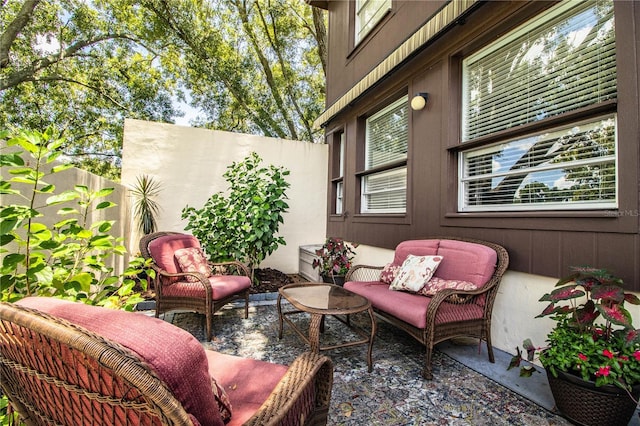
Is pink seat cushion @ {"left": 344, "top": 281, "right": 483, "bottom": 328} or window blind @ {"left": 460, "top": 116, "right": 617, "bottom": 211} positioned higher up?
window blind @ {"left": 460, "top": 116, "right": 617, "bottom": 211}

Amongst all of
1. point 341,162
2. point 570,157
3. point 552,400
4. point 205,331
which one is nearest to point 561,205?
point 570,157

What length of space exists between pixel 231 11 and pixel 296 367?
40.2ft

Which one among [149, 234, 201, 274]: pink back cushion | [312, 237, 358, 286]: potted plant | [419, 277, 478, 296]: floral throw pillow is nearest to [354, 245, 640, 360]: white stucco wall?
[419, 277, 478, 296]: floral throw pillow

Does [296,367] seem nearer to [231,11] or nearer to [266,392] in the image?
[266,392]

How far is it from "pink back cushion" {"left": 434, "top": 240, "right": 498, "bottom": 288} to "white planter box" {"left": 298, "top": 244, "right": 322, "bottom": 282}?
263cm

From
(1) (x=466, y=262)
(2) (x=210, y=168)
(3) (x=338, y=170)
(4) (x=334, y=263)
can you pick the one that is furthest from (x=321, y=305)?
(3) (x=338, y=170)

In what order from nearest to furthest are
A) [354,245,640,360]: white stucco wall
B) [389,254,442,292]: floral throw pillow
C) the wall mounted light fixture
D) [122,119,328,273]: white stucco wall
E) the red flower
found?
1. the red flower
2. [354,245,640,360]: white stucco wall
3. [389,254,442,292]: floral throw pillow
4. the wall mounted light fixture
5. [122,119,328,273]: white stucco wall

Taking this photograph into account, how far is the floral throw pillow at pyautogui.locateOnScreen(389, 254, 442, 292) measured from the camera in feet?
9.44

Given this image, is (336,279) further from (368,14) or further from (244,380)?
(368,14)

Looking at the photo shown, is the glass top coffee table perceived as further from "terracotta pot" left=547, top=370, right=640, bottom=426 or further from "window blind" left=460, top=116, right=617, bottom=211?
"window blind" left=460, top=116, right=617, bottom=211

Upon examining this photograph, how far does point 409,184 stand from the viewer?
12.8ft

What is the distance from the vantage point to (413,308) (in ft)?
7.97

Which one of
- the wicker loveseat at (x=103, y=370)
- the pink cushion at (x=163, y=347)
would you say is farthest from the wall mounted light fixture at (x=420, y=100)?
the pink cushion at (x=163, y=347)

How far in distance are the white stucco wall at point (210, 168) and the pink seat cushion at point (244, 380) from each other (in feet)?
14.4
